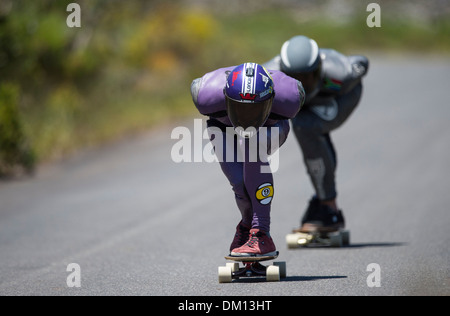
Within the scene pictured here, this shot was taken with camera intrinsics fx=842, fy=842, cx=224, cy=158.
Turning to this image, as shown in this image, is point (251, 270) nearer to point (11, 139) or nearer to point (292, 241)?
point (292, 241)

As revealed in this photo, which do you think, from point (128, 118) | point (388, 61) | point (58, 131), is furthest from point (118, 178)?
point (388, 61)

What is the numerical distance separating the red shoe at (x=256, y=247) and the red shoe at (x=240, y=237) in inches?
4.2

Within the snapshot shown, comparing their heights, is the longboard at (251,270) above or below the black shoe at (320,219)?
below

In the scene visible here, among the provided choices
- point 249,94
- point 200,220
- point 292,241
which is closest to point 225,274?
point 249,94

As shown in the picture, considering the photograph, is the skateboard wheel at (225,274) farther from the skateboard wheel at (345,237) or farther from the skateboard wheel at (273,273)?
the skateboard wheel at (345,237)

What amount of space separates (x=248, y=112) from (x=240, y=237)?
1.04 metres

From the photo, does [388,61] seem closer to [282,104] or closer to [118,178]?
[118,178]

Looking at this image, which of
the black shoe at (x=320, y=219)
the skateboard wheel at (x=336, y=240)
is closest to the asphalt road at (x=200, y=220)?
the skateboard wheel at (x=336, y=240)

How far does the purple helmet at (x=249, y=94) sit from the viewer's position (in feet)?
19.7

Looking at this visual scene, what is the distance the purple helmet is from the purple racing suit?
17 centimetres

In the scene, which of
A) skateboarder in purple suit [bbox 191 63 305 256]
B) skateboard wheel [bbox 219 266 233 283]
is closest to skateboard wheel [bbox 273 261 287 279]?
skateboarder in purple suit [bbox 191 63 305 256]

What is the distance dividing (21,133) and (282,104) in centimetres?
899

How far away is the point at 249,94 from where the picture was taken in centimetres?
598

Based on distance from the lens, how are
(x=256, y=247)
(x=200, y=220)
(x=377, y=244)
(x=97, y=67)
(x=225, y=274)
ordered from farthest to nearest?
(x=97, y=67) < (x=200, y=220) < (x=377, y=244) < (x=256, y=247) < (x=225, y=274)
